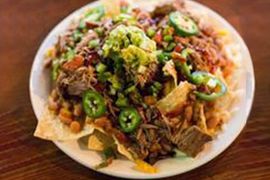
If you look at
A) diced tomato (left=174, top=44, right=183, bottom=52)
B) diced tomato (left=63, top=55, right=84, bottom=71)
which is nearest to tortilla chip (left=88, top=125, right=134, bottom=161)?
diced tomato (left=63, top=55, right=84, bottom=71)

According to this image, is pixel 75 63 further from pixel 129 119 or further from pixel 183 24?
pixel 183 24

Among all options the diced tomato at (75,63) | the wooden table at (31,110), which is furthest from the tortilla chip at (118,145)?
the diced tomato at (75,63)

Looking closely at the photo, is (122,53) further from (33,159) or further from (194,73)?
(33,159)

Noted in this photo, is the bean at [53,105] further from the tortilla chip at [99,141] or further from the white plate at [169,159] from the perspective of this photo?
the tortilla chip at [99,141]

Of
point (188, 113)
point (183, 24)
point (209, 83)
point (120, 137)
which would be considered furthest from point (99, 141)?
point (183, 24)

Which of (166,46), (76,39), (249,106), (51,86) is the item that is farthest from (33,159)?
(249,106)
